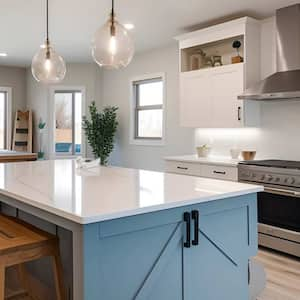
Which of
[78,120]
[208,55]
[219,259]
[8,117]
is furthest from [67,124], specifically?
[219,259]

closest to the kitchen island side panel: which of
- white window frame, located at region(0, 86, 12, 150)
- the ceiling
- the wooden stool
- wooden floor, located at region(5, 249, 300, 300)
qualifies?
the wooden stool

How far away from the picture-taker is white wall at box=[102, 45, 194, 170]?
5.79 m

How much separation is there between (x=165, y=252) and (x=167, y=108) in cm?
430

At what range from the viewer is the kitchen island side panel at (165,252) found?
161cm

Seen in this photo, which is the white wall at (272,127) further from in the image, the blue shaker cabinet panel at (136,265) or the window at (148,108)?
the blue shaker cabinet panel at (136,265)

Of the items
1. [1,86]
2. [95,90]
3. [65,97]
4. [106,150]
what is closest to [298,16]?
[106,150]

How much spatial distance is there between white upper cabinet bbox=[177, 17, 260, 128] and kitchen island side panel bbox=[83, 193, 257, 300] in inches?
91.6

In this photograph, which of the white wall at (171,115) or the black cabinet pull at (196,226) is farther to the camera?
the white wall at (171,115)

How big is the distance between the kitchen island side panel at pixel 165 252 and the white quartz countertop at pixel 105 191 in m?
0.05

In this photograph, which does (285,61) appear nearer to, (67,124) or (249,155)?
(249,155)

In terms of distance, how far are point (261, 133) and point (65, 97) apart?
15.0 feet

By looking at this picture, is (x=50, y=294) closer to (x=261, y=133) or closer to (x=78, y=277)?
(x=78, y=277)

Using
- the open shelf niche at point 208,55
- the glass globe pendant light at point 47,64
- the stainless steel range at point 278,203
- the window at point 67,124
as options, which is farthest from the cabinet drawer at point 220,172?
the window at point 67,124

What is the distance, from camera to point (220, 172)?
14.0 feet
